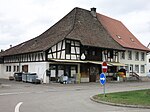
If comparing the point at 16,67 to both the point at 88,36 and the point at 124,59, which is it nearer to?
the point at 88,36

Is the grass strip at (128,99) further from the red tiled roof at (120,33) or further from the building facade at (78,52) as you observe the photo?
the red tiled roof at (120,33)

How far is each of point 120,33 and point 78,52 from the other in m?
17.0

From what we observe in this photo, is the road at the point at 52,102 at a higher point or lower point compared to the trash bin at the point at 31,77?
lower

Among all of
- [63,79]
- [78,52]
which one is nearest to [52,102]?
[63,79]

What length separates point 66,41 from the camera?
36.1 meters

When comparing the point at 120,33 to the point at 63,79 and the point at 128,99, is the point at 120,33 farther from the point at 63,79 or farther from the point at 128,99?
the point at 128,99

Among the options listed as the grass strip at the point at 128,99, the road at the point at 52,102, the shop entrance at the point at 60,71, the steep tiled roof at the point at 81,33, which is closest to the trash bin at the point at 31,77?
the shop entrance at the point at 60,71

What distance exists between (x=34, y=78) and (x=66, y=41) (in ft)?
21.0

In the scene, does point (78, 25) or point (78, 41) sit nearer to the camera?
point (78, 41)

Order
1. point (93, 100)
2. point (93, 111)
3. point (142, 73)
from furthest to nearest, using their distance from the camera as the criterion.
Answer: point (142, 73) → point (93, 100) → point (93, 111)

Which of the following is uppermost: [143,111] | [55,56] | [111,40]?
[111,40]

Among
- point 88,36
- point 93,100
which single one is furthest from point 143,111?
point 88,36

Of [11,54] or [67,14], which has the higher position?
[67,14]

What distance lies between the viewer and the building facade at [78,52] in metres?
35.8
